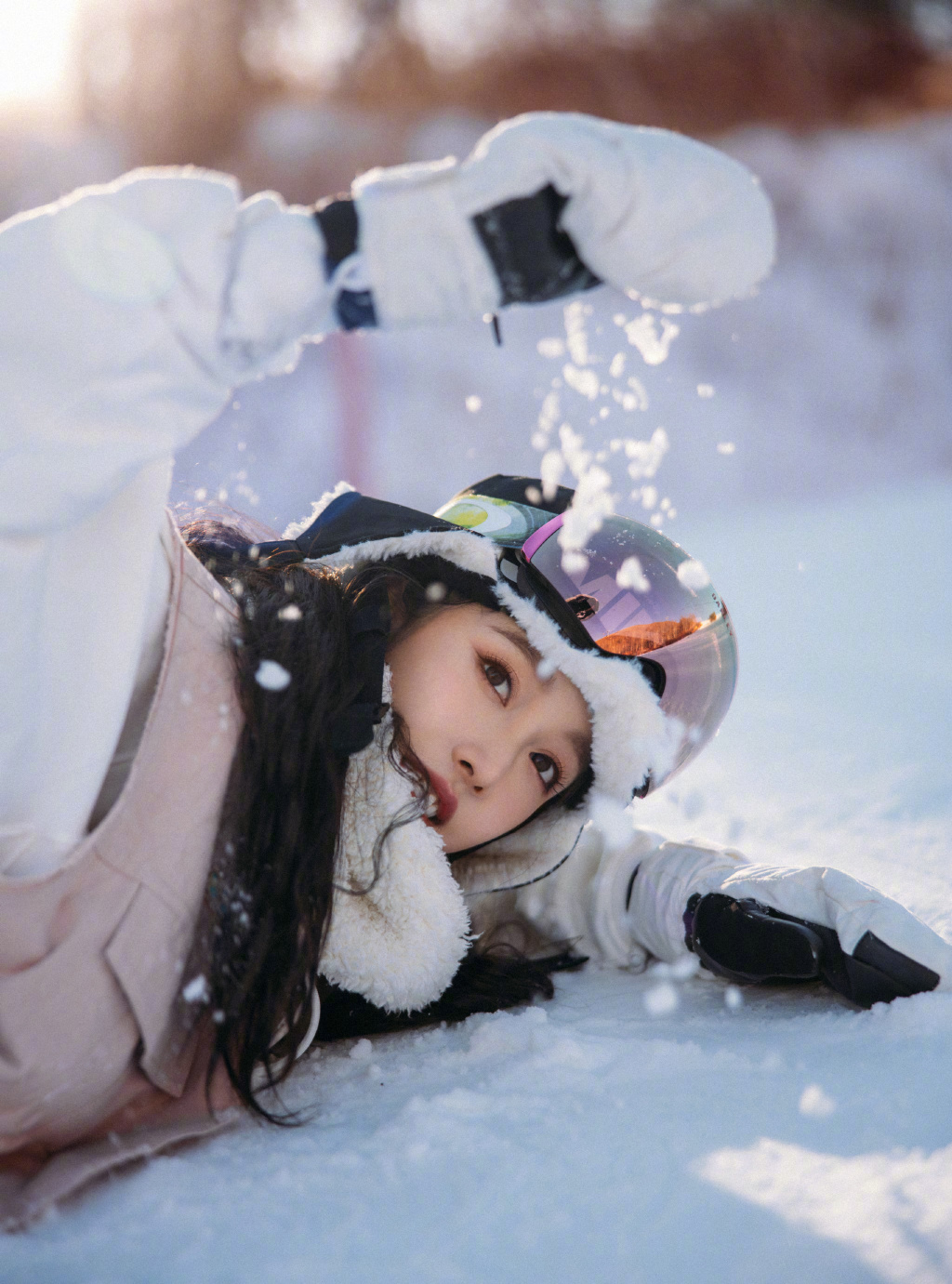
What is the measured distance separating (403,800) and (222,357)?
0.51 meters

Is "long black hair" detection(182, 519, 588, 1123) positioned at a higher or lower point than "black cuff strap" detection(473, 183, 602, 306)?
lower

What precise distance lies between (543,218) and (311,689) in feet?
1.60

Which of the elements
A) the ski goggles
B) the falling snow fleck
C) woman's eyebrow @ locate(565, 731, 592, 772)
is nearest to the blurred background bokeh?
the ski goggles

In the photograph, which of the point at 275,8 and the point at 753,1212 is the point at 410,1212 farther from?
the point at 275,8

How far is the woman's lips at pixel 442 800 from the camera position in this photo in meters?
1.04

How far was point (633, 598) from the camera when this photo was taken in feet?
3.82

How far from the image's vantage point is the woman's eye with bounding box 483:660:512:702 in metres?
1.11

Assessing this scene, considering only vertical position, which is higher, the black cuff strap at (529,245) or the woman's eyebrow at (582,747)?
the black cuff strap at (529,245)

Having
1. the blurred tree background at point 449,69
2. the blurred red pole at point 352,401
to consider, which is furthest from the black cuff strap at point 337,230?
the blurred tree background at point 449,69

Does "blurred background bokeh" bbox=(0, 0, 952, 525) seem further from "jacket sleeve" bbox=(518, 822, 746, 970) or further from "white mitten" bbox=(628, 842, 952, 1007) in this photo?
"white mitten" bbox=(628, 842, 952, 1007)

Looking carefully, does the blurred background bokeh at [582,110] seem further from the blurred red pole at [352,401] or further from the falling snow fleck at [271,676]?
the falling snow fleck at [271,676]

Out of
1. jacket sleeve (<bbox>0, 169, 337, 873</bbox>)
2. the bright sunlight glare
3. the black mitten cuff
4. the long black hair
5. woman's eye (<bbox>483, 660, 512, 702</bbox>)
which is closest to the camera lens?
jacket sleeve (<bbox>0, 169, 337, 873</bbox>)

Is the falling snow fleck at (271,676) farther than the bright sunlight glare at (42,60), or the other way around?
the bright sunlight glare at (42,60)

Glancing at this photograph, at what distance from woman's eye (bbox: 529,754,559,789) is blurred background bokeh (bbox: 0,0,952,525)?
10.7 ft
